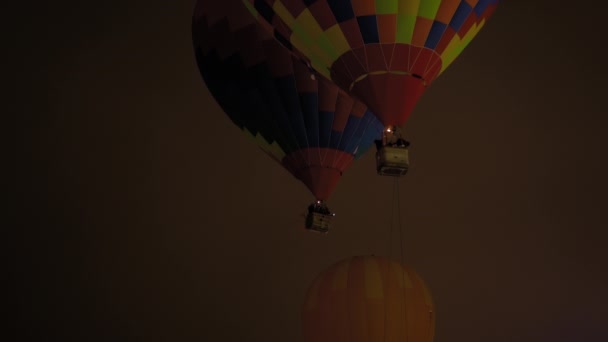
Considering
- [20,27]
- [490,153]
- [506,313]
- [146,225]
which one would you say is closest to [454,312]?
[506,313]

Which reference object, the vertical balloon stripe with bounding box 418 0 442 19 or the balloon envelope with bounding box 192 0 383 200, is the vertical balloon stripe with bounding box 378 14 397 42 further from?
the balloon envelope with bounding box 192 0 383 200

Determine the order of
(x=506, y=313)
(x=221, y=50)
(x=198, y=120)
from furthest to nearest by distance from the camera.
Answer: (x=198, y=120) → (x=506, y=313) → (x=221, y=50)

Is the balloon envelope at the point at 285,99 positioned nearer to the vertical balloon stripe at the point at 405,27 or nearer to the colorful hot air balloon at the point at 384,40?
the colorful hot air balloon at the point at 384,40

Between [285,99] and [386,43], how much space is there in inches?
52.5

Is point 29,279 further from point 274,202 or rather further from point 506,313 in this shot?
point 506,313

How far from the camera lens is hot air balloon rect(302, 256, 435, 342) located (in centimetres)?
Answer: 427

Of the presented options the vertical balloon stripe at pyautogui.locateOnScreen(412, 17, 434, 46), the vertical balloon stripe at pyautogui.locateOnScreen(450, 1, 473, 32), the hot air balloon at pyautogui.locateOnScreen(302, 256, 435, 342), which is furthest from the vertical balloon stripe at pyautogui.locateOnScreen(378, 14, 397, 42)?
the hot air balloon at pyautogui.locateOnScreen(302, 256, 435, 342)

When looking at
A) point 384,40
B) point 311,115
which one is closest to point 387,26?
point 384,40

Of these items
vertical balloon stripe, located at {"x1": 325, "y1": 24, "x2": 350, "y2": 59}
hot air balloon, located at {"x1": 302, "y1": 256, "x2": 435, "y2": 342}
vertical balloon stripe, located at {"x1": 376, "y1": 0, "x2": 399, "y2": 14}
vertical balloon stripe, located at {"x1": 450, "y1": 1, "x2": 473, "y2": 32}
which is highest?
vertical balloon stripe, located at {"x1": 450, "y1": 1, "x2": 473, "y2": 32}

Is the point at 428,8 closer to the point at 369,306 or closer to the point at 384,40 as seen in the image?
the point at 384,40

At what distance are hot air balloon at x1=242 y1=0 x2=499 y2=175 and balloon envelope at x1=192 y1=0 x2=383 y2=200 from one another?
0.91m

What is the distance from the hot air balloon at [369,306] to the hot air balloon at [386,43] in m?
0.98

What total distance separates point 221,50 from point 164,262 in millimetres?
2103

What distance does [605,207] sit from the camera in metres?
6.16
